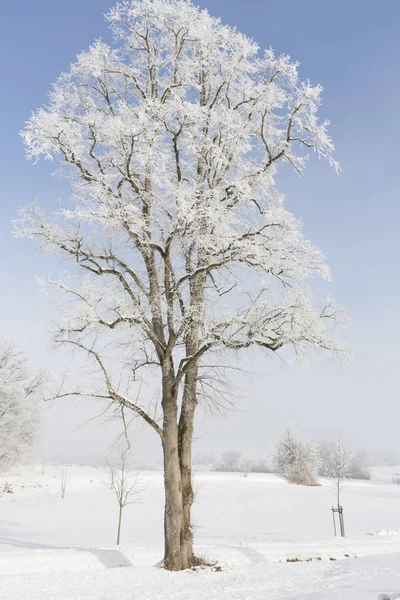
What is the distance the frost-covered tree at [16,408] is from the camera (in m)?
33.1

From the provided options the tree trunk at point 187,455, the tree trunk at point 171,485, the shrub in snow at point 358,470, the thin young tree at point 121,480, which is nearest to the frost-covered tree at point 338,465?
the thin young tree at point 121,480

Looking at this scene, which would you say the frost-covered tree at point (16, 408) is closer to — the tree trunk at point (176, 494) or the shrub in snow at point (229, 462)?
the tree trunk at point (176, 494)

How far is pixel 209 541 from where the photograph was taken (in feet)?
56.5

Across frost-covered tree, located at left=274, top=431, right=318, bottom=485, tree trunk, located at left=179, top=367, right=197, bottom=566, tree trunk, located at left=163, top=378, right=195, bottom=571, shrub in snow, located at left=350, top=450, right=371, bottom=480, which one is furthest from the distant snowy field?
shrub in snow, located at left=350, top=450, right=371, bottom=480

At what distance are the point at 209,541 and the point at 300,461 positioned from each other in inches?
1509

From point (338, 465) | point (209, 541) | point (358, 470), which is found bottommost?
point (358, 470)

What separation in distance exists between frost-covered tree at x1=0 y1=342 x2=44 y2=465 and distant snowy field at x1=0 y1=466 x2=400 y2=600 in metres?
4.20

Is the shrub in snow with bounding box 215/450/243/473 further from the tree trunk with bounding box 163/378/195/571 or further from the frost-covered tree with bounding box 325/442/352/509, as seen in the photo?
the tree trunk with bounding box 163/378/195/571

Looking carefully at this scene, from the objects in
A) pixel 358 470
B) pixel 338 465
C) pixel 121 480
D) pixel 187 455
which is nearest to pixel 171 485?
pixel 187 455

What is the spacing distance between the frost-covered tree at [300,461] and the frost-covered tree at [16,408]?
30.0 metres

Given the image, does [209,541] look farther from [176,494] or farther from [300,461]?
[300,461]

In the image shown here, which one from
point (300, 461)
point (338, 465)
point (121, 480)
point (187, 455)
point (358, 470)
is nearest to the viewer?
point (187, 455)

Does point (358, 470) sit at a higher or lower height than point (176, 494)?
lower

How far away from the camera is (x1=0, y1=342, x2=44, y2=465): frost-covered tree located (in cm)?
3312
